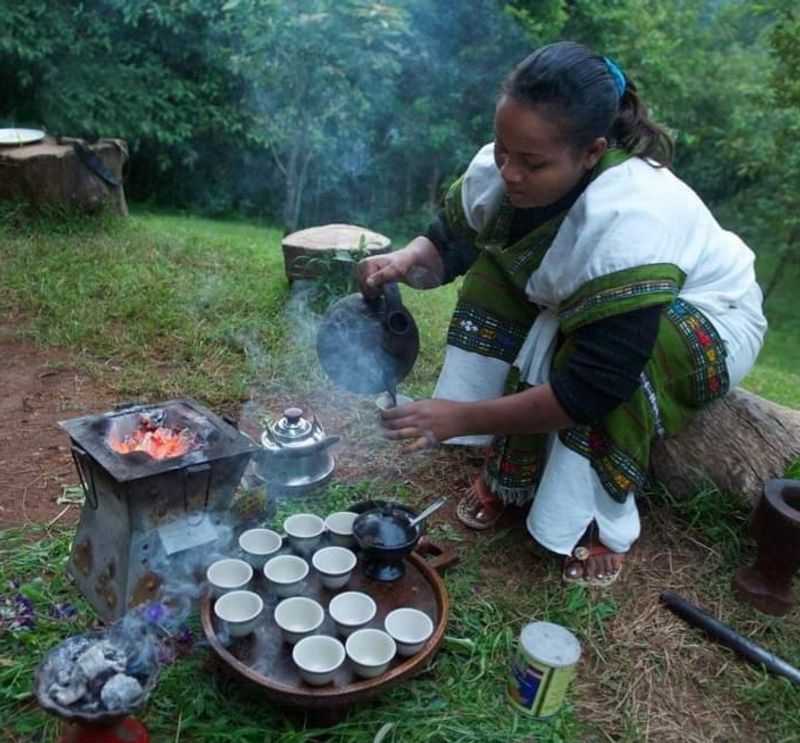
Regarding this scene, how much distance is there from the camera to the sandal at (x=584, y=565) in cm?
251

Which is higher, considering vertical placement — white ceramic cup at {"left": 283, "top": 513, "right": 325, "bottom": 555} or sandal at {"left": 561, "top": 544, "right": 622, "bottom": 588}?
white ceramic cup at {"left": 283, "top": 513, "right": 325, "bottom": 555}

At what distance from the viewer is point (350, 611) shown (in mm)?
2055

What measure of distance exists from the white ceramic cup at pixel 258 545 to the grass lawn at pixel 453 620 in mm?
272

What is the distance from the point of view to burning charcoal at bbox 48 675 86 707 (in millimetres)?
1591

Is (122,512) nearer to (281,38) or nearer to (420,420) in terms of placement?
(420,420)

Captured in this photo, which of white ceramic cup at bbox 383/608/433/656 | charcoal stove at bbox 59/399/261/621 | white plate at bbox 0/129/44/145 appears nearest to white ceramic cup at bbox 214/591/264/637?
charcoal stove at bbox 59/399/261/621

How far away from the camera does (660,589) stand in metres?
2.54

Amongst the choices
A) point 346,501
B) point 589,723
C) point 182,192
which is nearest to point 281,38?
point 182,192

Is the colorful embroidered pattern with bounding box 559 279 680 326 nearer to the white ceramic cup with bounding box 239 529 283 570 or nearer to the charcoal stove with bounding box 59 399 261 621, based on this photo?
the charcoal stove with bounding box 59 399 261 621

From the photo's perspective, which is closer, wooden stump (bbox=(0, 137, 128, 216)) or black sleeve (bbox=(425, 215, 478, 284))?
black sleeve (bbox=(425, 215, 478, 284))

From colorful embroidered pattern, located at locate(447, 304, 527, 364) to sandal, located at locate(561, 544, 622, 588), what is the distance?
0.74 m

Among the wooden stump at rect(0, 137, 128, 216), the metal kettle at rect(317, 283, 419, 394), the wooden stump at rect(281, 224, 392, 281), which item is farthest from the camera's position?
the wooden stump at rect(0, 137, 128, 216)

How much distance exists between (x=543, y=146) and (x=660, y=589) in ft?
5.37

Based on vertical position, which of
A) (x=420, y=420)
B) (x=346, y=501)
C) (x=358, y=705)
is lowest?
(x=346, y=501)
